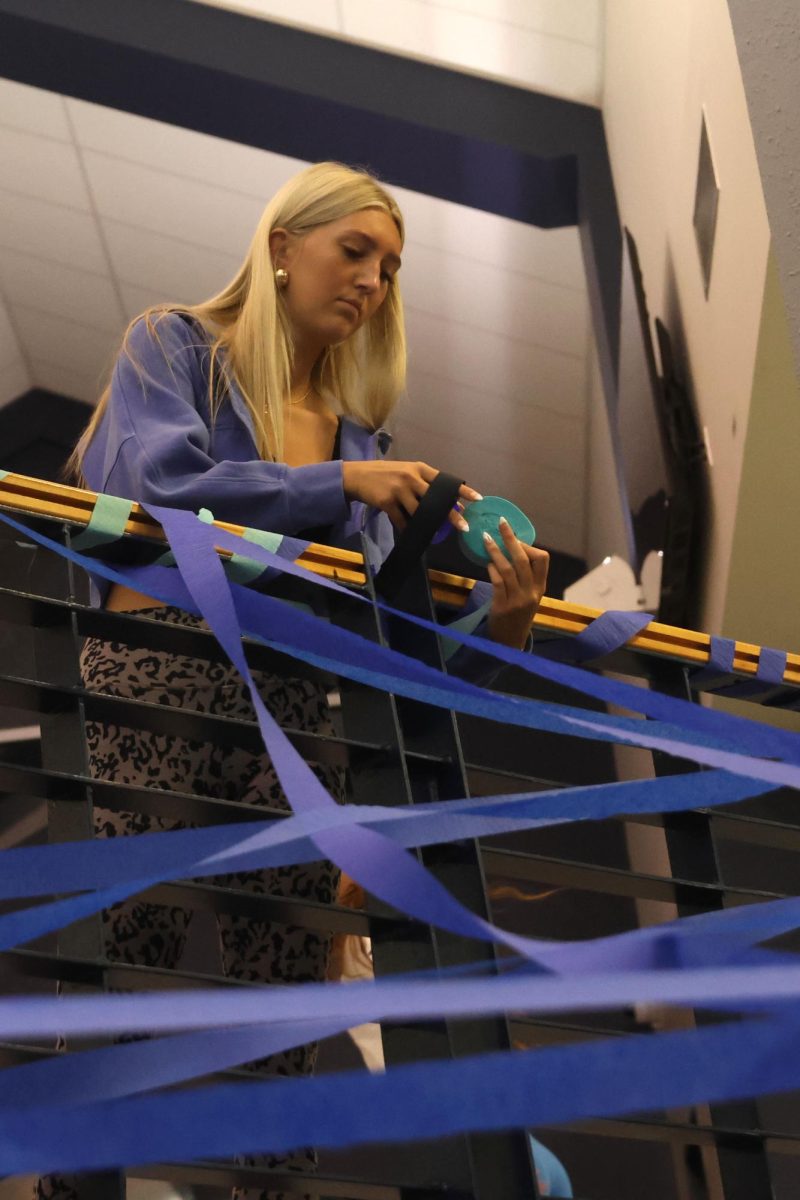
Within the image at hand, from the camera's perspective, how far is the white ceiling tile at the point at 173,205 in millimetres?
5832

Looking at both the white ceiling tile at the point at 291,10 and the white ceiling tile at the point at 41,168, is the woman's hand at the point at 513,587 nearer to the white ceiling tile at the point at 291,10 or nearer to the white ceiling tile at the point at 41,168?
the white ceiling tile at the point at 291,10

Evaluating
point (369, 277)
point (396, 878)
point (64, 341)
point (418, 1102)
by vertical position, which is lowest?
point (418, 1102)

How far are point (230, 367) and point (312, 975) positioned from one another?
2.43 feet

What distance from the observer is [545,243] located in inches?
222

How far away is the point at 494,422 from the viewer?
6629 millimetres

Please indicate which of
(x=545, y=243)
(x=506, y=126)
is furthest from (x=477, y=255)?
(x=506, y=126)

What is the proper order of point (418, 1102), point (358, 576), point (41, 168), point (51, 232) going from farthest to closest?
point (51, 232)
point (41, 168)
point (358, 576)
point (418, 1102)

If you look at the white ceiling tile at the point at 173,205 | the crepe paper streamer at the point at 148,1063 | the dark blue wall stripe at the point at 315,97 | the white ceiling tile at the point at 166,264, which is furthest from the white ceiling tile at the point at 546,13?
the crepe paper streamer at the point at 148,1063

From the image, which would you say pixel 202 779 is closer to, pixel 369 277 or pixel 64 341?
pixel 369 277

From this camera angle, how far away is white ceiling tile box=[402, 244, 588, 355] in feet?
19.2

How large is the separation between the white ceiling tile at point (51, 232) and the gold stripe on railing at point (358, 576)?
4765 mm

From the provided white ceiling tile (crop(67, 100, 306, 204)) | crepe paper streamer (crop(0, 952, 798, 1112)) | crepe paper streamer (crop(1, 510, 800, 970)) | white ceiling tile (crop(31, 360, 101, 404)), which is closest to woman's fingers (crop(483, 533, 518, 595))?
crepe paper streamer (crop(1, 510, 800, 970))

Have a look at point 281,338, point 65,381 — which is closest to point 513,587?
point 281,338

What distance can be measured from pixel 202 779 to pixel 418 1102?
2.87 ft
